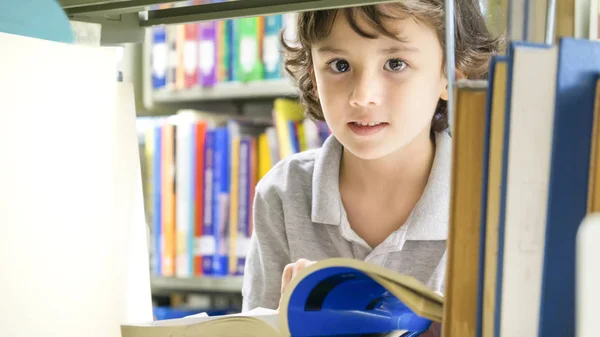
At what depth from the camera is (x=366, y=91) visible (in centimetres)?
100

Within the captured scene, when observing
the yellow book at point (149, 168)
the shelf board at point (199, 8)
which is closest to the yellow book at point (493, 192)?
the shelf board at point (199, 8)

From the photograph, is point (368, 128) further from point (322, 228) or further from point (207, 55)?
point (207, 55)

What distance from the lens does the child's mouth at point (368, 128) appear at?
1022 mm

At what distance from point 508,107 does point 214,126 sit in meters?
1.80

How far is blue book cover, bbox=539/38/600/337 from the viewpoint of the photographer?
1.20ft

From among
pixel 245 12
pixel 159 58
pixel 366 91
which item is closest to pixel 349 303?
pixel 245 12

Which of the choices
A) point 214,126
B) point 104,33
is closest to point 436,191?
point 104,33

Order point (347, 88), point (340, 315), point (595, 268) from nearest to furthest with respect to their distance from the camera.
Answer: point (595, 268) → point (340, 315) → point (347, 88)

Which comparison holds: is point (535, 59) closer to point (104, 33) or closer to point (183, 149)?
point (104, 33)

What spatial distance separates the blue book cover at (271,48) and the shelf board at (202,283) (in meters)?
0.60

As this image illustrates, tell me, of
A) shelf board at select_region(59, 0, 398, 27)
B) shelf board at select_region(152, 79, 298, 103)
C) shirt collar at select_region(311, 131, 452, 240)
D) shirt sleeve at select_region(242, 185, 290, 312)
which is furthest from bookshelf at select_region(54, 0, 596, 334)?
shelf board at select_region(152, 79, 298, 103)

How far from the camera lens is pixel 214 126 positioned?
7.00 feet

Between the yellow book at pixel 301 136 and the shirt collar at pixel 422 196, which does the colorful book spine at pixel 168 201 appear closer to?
the yellow book at pixel 301 136

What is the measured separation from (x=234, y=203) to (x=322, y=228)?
0.89 meters
